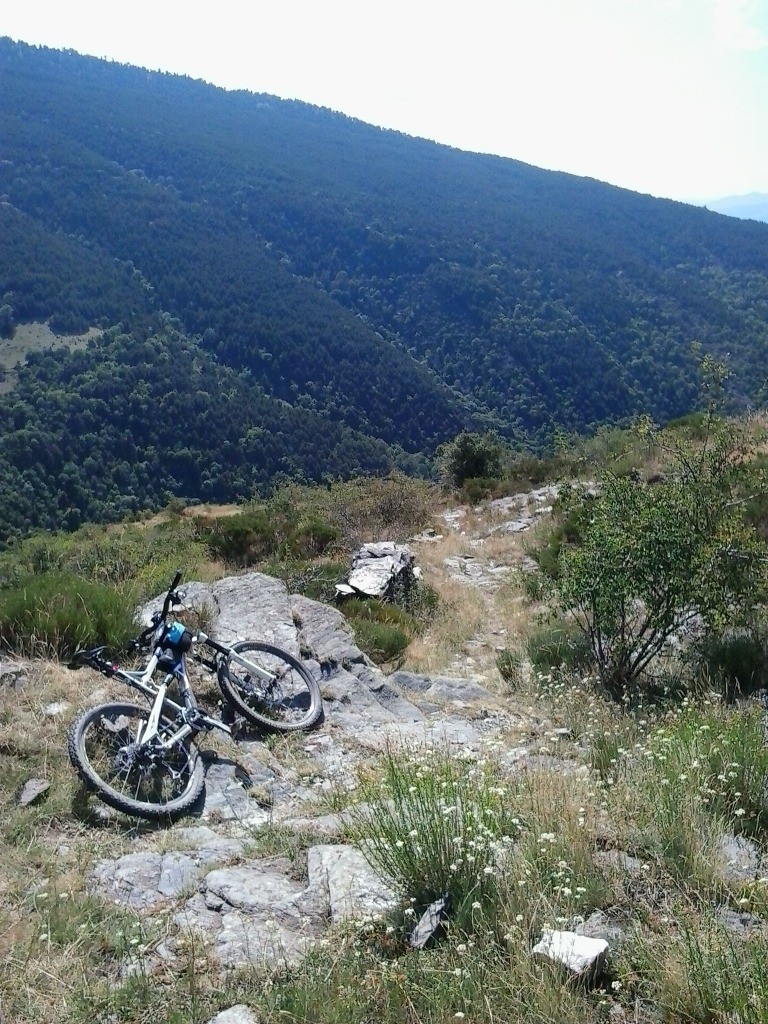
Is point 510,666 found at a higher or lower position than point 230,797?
lower

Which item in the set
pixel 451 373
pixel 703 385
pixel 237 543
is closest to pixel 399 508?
pixel 237 543

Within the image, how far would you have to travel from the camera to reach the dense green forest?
66875 mm

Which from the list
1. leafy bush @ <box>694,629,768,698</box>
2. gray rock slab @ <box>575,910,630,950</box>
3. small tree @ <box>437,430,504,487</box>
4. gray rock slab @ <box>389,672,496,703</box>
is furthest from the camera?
small tree @ <box>437,430,504,487</box>

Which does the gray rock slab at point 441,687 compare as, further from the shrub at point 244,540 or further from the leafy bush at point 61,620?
the shrub at point 244,540

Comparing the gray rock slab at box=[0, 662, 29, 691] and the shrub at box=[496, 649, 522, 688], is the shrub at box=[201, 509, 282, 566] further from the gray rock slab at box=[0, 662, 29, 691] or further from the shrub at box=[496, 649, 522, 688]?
the gray rock slab at box=[0, 662, 29, 691]

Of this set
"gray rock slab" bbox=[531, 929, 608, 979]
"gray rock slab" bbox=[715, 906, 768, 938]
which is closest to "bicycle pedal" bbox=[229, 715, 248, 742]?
"gray rock slab" bbox=[531, 929, 608, 979]

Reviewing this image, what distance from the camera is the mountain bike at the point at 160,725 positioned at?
3830mm

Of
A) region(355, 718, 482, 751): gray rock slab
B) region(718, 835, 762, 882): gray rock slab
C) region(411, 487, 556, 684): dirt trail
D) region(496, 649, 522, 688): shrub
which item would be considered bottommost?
region(411, 487, 556, 684): dirt trail

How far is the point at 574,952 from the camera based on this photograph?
2.11 metres

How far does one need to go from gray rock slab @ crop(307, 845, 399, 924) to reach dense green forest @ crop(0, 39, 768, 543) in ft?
92.1

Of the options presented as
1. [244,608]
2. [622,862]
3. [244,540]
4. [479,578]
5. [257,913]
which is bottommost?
[244,540]

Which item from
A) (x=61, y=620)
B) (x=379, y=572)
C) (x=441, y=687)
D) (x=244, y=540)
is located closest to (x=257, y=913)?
(x=61, y=620)

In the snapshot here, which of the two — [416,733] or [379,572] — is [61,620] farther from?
[379,572]

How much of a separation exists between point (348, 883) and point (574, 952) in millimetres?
1073
